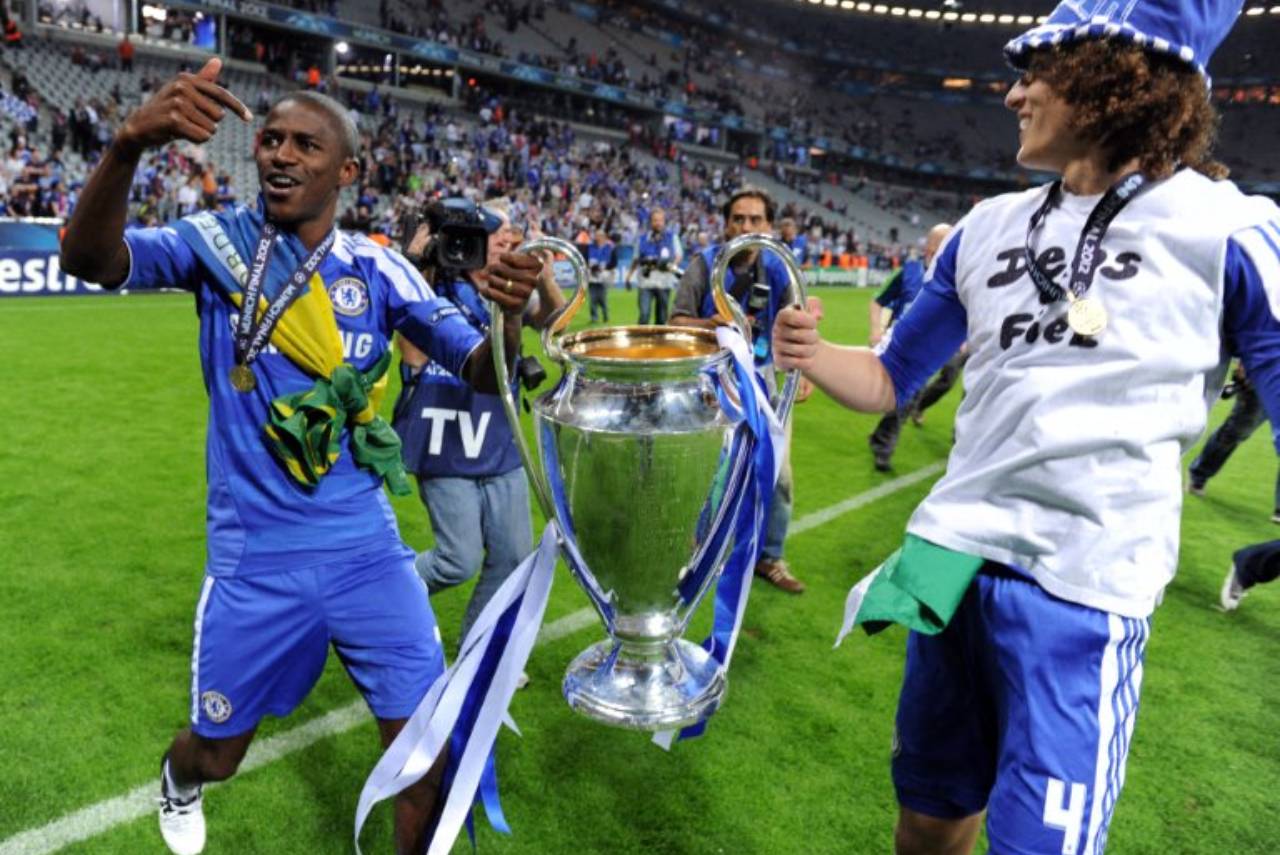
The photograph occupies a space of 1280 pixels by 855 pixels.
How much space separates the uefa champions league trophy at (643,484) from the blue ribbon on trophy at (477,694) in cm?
9

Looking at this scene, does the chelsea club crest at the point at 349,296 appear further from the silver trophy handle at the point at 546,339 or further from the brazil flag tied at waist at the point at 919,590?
the brazil flag tied at waist at the point at 919,590

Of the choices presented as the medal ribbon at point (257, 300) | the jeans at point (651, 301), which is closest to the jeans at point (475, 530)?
the medal ribbon at point (257, 300)

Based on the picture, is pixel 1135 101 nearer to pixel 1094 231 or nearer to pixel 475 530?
pixel 1094 231

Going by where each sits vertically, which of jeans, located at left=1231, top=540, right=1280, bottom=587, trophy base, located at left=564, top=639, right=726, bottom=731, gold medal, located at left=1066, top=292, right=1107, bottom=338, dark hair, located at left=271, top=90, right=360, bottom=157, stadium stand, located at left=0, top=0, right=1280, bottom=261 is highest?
stadium stand, located at left=0, top=0, right=1280, bottom=261

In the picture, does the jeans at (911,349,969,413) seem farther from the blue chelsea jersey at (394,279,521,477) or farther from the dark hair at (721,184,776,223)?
the blue chelsea jersey at (394,279,521,477)

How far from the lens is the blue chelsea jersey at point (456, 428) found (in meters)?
3.02

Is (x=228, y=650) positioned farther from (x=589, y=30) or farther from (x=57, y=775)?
(x=589, y=30)

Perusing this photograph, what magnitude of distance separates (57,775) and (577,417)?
2.53m

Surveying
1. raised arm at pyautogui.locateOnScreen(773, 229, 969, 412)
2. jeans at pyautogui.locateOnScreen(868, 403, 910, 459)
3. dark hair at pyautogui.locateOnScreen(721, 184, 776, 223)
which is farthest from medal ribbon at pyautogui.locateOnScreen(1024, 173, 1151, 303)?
jeans at pyautogui.locateOnScreen(868, 403, 910, 459)

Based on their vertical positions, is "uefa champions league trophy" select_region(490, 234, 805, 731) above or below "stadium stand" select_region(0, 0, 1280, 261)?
below

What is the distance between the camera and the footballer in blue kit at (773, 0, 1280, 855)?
4.41 ft

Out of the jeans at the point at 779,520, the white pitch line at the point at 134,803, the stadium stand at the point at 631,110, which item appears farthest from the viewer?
the stadium stand at the point at 631,110

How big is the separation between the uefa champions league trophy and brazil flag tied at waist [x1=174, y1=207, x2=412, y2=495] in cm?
93

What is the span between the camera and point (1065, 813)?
1.39 m
